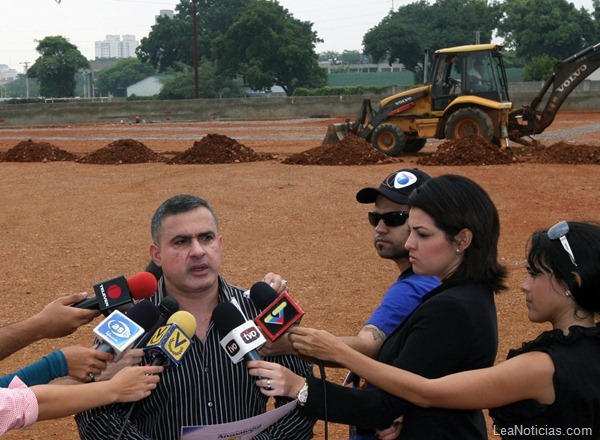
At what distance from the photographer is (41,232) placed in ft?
47.3

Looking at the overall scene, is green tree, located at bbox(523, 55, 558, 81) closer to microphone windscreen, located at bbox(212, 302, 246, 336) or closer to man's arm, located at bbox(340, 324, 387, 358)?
man's arm, located at bbox(340, 324, 387, 358)

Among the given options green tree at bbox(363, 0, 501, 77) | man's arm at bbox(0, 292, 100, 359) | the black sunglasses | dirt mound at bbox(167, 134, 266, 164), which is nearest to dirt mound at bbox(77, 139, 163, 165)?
dirt mound at bbox(167, 134, 266, 164)

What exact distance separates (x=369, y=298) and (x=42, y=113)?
143 ft

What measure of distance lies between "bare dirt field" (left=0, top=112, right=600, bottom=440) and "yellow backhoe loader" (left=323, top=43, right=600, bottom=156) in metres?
1.04

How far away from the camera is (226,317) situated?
132 inches

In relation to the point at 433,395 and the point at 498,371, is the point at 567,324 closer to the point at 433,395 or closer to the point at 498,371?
the point at 498,371

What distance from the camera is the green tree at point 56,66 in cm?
9994

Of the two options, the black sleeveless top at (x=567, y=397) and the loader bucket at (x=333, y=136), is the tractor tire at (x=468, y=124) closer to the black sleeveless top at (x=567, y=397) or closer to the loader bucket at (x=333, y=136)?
the loader bucket at (x=333, y=136)

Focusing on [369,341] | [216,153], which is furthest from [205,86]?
[369,341]

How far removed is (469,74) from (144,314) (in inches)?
908

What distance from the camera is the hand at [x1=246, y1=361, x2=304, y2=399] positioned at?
313 cm

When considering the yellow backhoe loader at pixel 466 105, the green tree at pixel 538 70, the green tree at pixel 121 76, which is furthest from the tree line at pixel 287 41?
the green tree at pixel 121 76

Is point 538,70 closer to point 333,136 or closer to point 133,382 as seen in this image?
point 333,136

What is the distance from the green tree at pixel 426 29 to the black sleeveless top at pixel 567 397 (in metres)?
90.1
